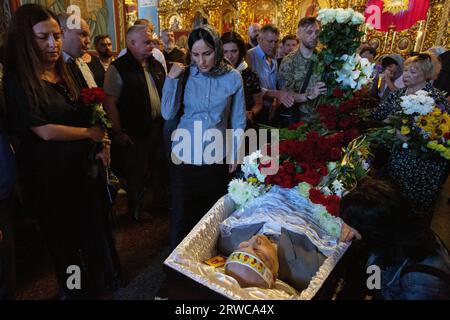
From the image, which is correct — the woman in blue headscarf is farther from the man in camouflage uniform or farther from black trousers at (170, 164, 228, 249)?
the man in camouflage uniform

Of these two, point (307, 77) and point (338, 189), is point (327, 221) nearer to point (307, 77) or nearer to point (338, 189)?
point (338, 189)

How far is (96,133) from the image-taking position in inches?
71.1

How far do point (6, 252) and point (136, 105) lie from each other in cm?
166

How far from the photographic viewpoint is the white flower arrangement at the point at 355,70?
7.18 feet

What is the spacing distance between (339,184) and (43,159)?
1.79 metres

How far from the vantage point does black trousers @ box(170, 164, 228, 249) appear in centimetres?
212

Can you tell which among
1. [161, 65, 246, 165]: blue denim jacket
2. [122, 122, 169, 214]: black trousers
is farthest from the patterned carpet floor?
[161, 65, 246, 165]: blue denim jacket

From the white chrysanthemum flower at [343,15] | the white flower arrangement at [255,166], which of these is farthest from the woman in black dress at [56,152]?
the white chrysanthemum flower at [343,15]

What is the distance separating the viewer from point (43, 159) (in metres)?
1.69

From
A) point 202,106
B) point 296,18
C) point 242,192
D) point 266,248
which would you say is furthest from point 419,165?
point 296,18

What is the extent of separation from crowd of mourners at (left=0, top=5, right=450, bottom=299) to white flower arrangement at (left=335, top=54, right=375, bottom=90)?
233 mm

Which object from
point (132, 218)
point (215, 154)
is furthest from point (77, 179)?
point (132, 218)

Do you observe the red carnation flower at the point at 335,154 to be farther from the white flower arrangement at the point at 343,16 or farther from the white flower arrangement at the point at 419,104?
the white flower arrangement at the point at 343,16

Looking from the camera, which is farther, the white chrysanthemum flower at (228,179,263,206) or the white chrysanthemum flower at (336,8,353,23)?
the white chrysanthemum flower at (336,8,353,23)
